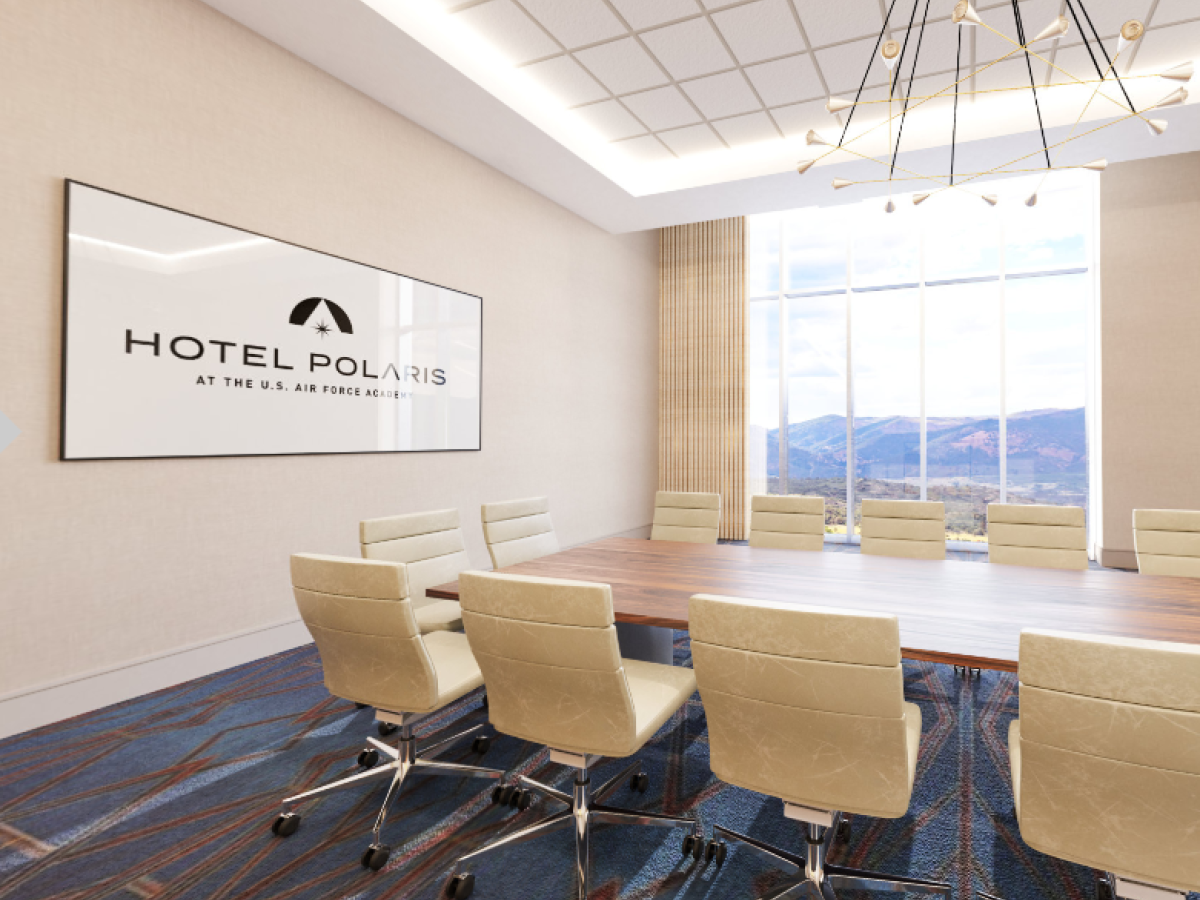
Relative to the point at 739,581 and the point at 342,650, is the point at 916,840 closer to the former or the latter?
the point at 739,581

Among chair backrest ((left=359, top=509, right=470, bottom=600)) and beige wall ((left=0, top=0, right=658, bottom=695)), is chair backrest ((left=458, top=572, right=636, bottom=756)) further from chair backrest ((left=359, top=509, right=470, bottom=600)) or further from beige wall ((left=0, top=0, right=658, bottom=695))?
beige wall ((left=0, top=0, right=658, bottom=695))

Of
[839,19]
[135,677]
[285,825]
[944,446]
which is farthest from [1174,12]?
[135,677]

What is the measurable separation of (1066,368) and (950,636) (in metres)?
7.27

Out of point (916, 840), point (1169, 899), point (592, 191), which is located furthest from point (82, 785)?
point (592, 191)

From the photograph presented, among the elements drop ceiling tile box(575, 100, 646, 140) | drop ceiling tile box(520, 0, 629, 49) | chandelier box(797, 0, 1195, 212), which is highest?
drop ceiling tile box(575, 100, 646, 140)

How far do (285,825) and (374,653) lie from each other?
28.4 inches

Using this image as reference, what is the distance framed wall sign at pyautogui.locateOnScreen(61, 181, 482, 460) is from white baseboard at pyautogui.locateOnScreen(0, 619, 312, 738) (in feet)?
3.55

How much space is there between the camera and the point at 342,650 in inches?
88.0

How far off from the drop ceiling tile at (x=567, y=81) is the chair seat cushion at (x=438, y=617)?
3.85 m

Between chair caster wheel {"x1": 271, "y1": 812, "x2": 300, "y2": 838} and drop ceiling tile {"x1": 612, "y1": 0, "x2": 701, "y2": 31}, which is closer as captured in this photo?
chair caster wheel {"x1": 271, "y1": 812, "x2": 300, "y2": 838}

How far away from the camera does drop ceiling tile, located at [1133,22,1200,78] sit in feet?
13.6

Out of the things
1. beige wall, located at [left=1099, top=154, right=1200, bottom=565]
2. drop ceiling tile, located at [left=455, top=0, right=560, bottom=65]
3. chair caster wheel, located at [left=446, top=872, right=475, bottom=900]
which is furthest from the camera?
beige wall, located at [left=1099, top=154, right=1200, bottom=565]

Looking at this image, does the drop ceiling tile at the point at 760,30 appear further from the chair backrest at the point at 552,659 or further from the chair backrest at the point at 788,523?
the chair backrest at the point at 552,659

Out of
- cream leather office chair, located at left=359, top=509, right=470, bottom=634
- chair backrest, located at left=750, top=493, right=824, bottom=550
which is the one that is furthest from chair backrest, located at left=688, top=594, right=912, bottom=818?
chair backrest, located at left=750, top=493, right=824, bottom=550
